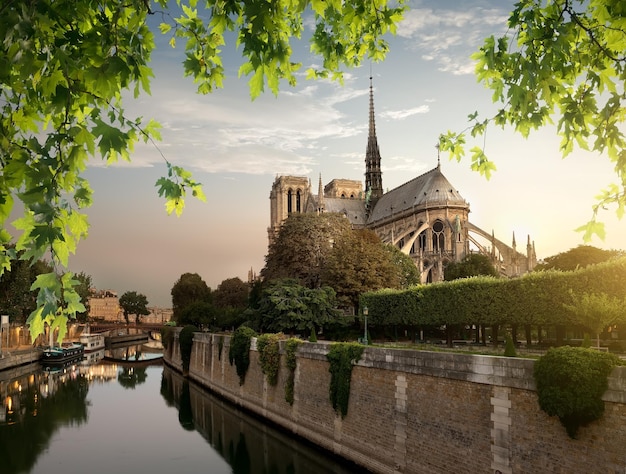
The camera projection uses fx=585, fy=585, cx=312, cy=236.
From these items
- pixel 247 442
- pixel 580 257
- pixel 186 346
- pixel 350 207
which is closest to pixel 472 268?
pixel 580 257

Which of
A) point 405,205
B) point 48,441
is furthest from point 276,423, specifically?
point 405,205

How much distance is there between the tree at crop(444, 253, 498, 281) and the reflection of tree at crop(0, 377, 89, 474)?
136ft

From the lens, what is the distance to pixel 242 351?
3241 cm

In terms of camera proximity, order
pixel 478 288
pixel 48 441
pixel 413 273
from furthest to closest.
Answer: pixel 413 273 → pixel 478 288 → pixel 48 441

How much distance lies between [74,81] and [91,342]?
83.6 meters

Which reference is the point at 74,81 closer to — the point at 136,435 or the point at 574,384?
the point at 574,384

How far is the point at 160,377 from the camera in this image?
2037 inches

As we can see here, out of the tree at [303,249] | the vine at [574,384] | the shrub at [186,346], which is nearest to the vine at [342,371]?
the vine at [574,384]

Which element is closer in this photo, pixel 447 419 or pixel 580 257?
pixel 447 419

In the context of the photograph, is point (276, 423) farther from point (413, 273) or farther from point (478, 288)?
point (413, 273)

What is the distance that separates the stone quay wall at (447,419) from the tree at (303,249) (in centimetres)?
2196

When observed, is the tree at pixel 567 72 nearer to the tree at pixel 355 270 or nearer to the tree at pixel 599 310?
the tree at pixel 599 310

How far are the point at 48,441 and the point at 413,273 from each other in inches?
1687

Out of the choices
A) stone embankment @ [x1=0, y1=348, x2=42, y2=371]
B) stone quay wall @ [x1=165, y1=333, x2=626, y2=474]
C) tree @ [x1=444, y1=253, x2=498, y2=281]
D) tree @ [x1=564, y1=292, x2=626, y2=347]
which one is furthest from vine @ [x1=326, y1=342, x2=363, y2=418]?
tree @ [x1=444, y1=253, x2=498, y2=281]
